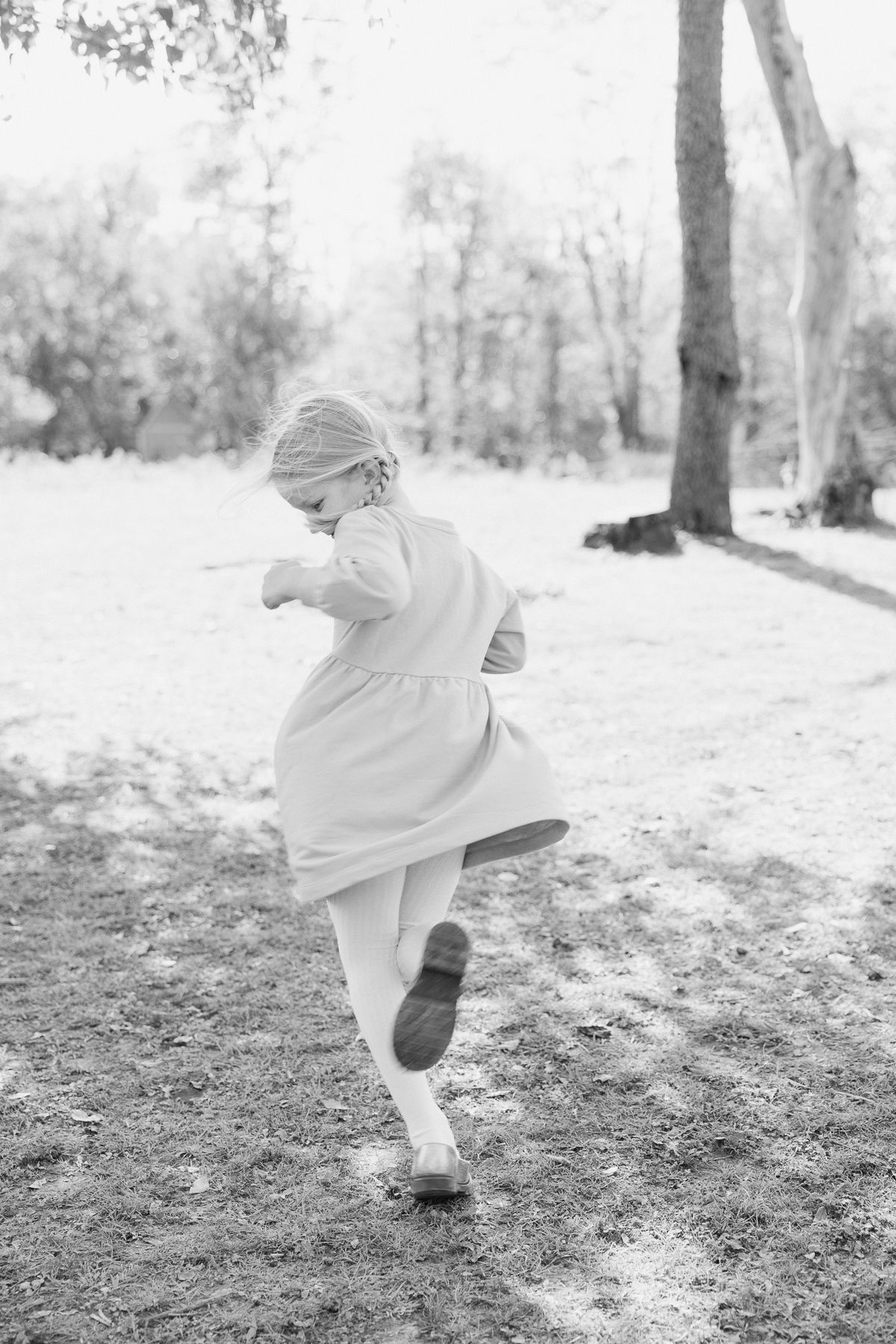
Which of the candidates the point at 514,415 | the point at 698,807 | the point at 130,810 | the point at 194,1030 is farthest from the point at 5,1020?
the point at 514,415

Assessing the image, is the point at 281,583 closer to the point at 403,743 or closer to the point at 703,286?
the point at 403,743

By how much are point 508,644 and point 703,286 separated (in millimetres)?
9895

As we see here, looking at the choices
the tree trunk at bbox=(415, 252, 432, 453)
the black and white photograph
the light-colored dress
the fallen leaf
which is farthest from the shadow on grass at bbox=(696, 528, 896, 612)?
the tree trunk at bbox=(415, 252, 432, 453)

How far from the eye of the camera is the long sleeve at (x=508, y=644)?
2951mm

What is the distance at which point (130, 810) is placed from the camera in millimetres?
5824

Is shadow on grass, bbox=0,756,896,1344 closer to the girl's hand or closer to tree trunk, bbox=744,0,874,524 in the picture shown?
the girl's hand

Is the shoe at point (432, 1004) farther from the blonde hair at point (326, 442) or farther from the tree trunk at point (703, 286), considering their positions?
the tree trunk at point (703, 286)

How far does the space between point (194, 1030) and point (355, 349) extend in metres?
35.8

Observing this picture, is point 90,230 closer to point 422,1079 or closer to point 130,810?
point 130,810

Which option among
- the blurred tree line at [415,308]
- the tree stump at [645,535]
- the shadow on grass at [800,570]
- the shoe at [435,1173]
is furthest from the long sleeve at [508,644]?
the blurred tree line at [415,308]

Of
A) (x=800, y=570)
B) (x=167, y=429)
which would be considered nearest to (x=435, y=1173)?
(x=800, y=570)

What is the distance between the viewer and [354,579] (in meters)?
2.44

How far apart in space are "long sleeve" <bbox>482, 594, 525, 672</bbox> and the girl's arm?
1.40 ft

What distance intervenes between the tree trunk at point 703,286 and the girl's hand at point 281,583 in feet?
33.5
